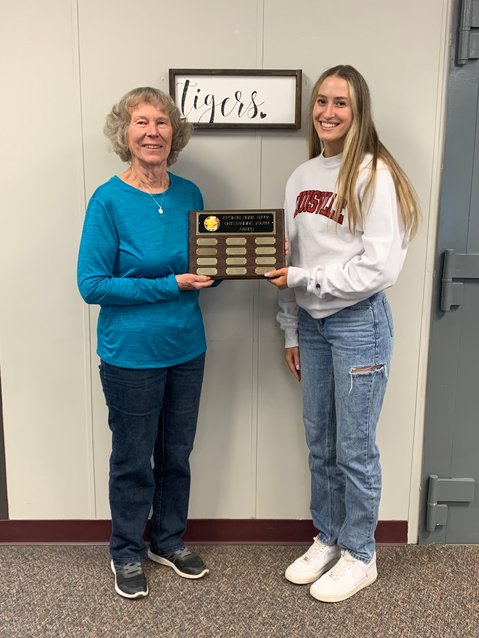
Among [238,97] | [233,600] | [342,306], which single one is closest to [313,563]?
[233,600]

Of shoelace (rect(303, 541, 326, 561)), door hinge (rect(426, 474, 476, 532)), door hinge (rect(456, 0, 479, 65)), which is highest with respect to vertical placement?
door hinge (rect(456, 0, 479, 65))

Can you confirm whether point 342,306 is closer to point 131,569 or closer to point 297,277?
point 297,277

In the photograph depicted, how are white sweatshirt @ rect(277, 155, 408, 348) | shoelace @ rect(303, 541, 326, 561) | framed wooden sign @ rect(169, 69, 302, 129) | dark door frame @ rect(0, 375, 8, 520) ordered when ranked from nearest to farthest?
white sweatshirt @ rect(277, 155, 408, 348)
framed wooden sign @ rect(169, 69, 302, 129)
shoelace @ rect(303, 541, 326, 561)
dark door frame @ rect(0, 375, 8, 520)

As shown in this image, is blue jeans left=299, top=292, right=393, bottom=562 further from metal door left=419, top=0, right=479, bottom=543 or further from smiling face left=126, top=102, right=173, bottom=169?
smiling face left=126, top=102, right=173, bottom=169

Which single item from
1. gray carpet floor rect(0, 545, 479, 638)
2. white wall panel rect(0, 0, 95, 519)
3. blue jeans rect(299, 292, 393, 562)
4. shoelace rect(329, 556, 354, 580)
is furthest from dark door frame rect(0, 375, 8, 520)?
shoelace rect(329, 556, 354, 580)

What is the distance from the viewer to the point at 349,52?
1895 millimetres

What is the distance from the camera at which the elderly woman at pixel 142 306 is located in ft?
5.61

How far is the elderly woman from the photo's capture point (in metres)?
1.71

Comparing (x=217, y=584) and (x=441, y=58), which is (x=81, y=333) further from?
(x=441, y=58)

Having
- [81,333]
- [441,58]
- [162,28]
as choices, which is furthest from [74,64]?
[441,58]

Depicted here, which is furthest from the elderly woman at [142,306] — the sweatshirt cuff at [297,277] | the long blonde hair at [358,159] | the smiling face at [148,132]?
the long blonde hair at [358,159]

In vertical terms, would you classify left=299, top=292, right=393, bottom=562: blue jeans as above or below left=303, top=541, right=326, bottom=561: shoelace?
above

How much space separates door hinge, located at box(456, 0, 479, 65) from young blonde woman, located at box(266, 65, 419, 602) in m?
0.42

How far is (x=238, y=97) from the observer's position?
1.90 metres
